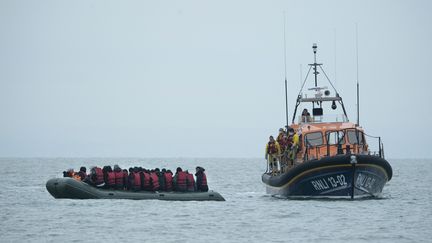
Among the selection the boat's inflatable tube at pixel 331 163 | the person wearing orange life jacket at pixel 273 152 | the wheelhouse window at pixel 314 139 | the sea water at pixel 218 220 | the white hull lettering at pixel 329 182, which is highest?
the wheelhouse window at pixel 314 139

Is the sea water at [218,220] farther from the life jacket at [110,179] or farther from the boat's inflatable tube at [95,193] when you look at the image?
the life jacket at [110,179]

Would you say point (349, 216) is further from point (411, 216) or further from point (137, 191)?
point (137, 191)

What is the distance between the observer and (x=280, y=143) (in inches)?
1572

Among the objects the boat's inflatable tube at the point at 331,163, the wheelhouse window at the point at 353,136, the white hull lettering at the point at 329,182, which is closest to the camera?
the boat's inflatable tube at the point at 331,163

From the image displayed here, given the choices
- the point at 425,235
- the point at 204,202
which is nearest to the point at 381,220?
the point at 425,235

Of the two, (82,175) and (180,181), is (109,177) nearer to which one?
(82,175)

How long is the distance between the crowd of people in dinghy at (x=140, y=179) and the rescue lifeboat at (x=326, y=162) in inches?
133

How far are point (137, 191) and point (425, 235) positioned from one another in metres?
12.6

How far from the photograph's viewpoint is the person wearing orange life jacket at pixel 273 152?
39.9 metres

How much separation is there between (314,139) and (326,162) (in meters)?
3.45

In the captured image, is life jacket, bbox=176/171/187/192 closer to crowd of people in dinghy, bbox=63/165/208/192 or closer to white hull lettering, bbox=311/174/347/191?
crowd of people in dinghy, bbox=63/165/208/192

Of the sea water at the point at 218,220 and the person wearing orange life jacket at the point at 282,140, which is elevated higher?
the person wearing orange life jacket at the point at 282,140

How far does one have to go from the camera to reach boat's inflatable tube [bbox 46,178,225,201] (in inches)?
1449

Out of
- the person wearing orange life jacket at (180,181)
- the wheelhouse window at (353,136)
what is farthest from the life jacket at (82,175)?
the wheelhouse window at (353,136)
